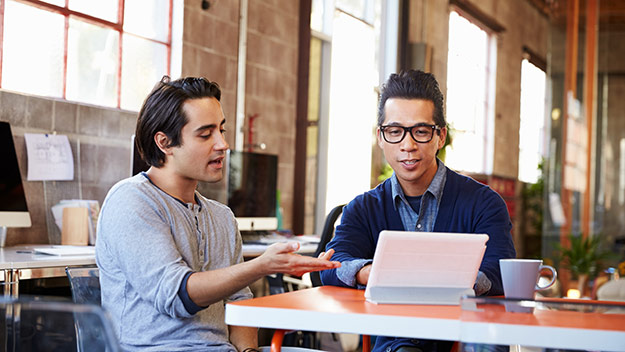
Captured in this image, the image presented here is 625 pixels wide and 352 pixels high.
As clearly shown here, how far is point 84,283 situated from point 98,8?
8.14 feet

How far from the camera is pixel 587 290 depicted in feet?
25.4

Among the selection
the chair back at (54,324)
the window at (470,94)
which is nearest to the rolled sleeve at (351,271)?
the chair back at (54,324)

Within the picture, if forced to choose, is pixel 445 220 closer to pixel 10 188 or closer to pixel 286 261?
pixel 286 261

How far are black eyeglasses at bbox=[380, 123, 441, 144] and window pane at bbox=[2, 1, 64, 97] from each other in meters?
2.08

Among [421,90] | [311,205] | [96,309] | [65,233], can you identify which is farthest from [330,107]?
[96,309]

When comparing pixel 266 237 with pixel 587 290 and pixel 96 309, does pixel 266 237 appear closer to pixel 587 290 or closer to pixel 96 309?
pixel 96 309

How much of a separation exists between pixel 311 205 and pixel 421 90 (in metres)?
3.93

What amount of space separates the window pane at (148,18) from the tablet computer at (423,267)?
304cm

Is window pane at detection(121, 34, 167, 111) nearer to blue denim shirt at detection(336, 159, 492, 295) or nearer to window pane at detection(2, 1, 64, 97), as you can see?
window pane at detection(2, 1, 64, 97)

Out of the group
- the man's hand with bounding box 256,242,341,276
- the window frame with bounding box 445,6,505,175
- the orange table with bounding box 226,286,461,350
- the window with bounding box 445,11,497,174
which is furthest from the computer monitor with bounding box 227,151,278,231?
the window frame with bounding box 445,6,505,175

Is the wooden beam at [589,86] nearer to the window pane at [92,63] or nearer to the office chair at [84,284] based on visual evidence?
the window pane at [92,63]

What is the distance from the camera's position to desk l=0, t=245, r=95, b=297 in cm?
264

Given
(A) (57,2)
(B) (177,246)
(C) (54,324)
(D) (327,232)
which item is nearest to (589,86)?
(D) (327,232)

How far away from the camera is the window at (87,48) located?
3658 mm
